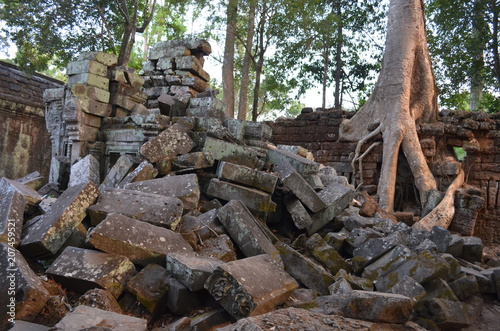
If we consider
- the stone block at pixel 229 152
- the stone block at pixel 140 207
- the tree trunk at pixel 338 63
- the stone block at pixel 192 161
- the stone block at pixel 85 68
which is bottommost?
the stone block at pixel 140 207

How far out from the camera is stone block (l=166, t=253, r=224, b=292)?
2367 millimetres

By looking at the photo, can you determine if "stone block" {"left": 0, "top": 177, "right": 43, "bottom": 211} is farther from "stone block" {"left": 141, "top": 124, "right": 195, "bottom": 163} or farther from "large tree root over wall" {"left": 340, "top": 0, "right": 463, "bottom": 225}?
"large tree root over wall" {"left": 340, "top": 0, "right": 463, "bottom": 225}

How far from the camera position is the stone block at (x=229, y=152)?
441 cm

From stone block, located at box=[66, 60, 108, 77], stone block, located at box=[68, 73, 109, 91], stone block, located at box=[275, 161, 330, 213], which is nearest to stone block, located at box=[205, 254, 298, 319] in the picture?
stone block, located at box=[275, 161, 330, 213]

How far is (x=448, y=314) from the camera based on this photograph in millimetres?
2805

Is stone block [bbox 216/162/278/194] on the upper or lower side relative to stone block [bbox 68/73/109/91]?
lower

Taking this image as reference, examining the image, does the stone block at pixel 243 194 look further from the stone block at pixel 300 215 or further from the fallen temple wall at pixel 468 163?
the fallen temple wall at pixel 468 163

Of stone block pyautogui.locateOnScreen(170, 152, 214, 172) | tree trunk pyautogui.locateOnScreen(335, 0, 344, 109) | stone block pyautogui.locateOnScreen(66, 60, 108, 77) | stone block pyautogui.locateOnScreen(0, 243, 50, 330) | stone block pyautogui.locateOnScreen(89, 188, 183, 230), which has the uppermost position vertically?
tree trunk pyautogui.locateOnScreen(335, 0, 344, 109)

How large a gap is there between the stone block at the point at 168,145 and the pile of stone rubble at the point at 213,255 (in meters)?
0.02

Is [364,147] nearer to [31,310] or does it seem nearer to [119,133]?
[119,133]

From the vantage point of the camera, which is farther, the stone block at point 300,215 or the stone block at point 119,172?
the stone block at point 119,172

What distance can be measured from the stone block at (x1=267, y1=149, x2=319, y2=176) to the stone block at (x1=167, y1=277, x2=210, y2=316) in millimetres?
2557

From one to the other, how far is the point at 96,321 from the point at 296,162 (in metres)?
3.32


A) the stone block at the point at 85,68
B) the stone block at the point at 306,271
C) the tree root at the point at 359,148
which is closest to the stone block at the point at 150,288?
the stone block at the point at 306,271
